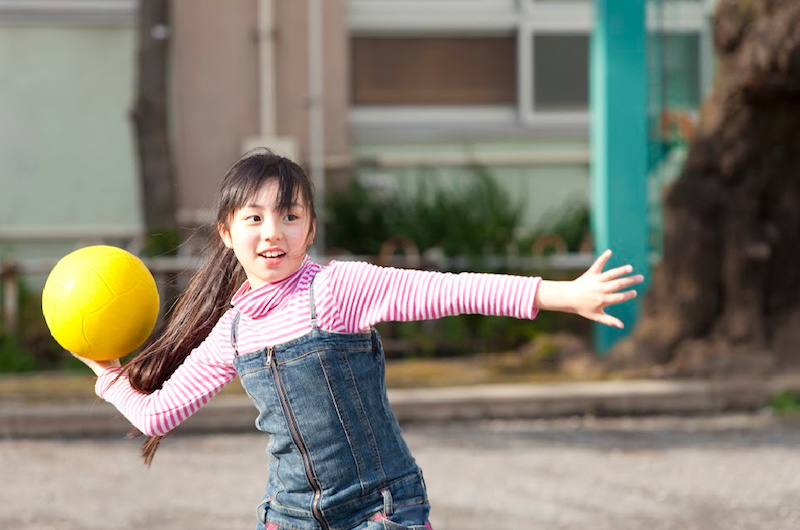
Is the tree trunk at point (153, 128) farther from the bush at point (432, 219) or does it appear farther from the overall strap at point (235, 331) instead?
the overall strap at point (235, 331)

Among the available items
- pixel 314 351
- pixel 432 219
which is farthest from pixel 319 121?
pixel 314 351

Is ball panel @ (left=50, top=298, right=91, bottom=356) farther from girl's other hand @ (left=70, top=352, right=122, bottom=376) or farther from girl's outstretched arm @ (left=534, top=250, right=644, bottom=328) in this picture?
girl's outstretched arm @ (left=534, top=250, right=644, bottom=328)

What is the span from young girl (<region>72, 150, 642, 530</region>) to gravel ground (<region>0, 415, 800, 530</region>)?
2.93m

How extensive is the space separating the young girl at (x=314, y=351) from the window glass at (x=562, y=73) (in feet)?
33.9

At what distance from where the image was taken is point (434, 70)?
13164 mm

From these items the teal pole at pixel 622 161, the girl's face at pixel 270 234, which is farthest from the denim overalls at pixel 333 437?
the teal pole at pixel 622 161

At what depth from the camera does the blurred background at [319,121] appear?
471 inches

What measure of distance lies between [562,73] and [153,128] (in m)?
4.35

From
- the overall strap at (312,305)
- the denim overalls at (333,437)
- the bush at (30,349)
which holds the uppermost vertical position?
the overall strap at (312,305)

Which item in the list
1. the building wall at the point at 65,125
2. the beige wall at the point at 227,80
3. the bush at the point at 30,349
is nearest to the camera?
the bush at the point at 30,349

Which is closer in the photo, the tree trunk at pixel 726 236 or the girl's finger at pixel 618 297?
the girl's finger at pixel 618 297

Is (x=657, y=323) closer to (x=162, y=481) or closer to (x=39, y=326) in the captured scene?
(x=162, y=481)

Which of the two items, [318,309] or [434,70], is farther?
[434,70]

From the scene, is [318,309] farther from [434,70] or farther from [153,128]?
[434,70]
